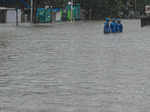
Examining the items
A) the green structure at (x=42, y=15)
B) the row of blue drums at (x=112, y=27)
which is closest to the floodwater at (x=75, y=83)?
the row of blue drums at (x=112, y=27)

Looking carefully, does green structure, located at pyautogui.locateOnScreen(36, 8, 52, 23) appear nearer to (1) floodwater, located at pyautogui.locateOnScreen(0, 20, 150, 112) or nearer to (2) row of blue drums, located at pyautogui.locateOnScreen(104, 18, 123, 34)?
(2) row of blue drums, located at pyautogui.locateOnScreen(104, 18, 123, 34)

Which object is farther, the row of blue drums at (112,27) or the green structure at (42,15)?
the green structure at (42,15)

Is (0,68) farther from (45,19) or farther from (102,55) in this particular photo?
(45,19)

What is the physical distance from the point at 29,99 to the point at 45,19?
72.4 metres

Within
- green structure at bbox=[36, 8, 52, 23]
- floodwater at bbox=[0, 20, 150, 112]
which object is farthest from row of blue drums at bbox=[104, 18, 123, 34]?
green structure at bbox=[36, 8, 52, 23]

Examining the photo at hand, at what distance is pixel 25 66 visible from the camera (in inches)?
650

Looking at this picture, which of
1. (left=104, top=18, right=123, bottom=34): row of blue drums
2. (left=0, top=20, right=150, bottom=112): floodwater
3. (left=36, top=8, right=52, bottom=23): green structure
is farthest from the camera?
(left=36, top=8, right=52, bottom=23): green structure

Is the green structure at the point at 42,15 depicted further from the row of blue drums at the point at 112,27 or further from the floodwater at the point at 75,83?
the floodwater at the point at 75,83

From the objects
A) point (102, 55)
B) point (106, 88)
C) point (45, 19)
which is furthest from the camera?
point (45, 19)

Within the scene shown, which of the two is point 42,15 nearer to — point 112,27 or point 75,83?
point 112,27

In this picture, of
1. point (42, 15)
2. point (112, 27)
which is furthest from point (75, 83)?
point (42, 15)

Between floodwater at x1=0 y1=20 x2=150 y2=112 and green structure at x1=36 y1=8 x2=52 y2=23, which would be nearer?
floodwater at x1=0 y1=20 x2=150 y2=112

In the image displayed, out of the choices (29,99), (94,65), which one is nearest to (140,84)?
(29,99)

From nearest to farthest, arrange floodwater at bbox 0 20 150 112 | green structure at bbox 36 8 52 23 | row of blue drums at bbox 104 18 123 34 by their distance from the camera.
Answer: floodwater at bbox 0 20 150 112, row of blue drums at bbox 104 18 123 34, green structure at bbox 36 8 52 23
